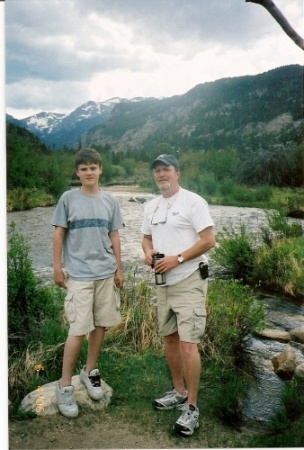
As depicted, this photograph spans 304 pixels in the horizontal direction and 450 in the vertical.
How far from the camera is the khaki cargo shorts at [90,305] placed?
271 centimetres

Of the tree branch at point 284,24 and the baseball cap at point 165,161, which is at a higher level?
the tree branch at point 284,24

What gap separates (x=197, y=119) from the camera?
12.6 ft

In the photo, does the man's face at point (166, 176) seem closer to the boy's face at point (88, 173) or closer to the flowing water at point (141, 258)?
the boy's face at point (88, 173)

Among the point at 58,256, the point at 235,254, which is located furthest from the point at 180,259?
the point at 235,254

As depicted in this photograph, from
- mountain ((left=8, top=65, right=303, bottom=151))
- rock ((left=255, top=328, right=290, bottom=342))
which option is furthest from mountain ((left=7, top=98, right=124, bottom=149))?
rock ((left=255, top=328, right=290, bottom=342))

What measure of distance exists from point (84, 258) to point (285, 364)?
1.80m

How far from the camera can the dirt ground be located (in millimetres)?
2652

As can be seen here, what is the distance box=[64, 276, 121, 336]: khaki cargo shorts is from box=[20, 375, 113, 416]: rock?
424 millimetres

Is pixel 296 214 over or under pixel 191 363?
over

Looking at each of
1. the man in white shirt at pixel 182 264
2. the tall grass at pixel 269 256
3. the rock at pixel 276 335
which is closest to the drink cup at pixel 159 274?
the man in white shirt at pixel 182 264

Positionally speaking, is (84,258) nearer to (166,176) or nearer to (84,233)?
(84,233)

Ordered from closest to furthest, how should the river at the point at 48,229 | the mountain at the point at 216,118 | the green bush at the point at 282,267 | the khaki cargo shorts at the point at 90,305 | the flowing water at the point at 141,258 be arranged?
the khaki cargo shorts at the point at 90,305
the flowing water at the point at 141,258
the river at the point at 48,229
the mountain at the point at 216,118
the green bush at the point at 282,267

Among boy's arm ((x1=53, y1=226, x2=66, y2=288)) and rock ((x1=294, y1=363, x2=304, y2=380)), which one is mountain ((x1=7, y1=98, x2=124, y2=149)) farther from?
rock ((x1=294, y1=363, x2=304, y2=380))

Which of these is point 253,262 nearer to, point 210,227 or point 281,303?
point 281,303
